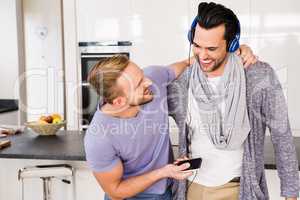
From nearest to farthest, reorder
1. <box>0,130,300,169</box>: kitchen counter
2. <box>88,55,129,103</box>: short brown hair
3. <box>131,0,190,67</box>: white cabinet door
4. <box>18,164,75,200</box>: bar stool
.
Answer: <box>88,55,129,103</box>: short brown hair < <box>0,130,300,169</box>: kitchen counter < <box>18,164,75,200</box>: bar stool < <box>131,0,190,67</box>: white cabinet door

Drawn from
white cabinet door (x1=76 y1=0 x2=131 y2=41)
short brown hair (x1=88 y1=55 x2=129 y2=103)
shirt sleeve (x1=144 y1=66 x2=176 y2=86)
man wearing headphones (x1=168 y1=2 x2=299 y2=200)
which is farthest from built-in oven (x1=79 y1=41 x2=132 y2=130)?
short brown hair (x1=88 y1=55 x2=129 y2=103)

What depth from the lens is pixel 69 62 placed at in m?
3.41

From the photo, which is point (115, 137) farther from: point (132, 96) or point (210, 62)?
point (210, 62)

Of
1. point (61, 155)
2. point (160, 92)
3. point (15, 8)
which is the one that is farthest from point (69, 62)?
point (160, 92)

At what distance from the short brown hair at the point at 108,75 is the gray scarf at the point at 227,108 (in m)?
0.31

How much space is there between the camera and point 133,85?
1182mm

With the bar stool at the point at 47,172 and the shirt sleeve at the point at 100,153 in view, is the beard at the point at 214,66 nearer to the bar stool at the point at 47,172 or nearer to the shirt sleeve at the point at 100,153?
the shirt sleeve at the point at 100,153

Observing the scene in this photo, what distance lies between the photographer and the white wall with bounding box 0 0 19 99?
402 cm

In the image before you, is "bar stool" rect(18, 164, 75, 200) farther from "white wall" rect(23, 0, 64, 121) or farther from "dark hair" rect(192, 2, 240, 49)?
"white wall" rect(23, 0, 64, 121)

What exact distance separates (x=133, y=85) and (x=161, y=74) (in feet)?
0.86

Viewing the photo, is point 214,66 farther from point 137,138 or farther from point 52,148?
point 52,148

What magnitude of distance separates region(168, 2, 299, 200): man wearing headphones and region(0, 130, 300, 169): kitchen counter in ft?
1.08

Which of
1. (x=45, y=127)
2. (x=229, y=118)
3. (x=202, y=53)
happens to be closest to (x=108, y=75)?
(x=202, y=53)

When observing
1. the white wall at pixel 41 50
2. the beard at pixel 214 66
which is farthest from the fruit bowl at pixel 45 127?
the white wall at pixel 41 50
